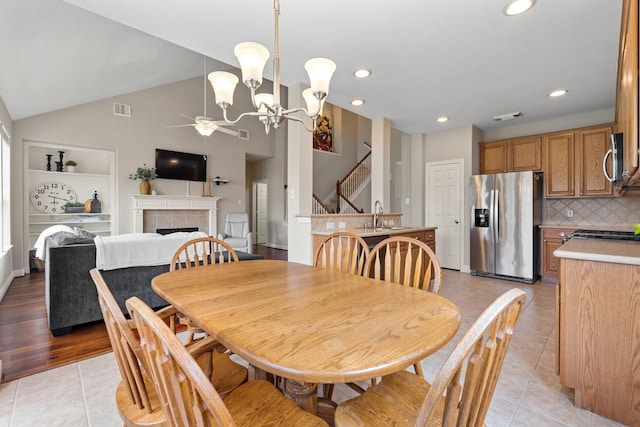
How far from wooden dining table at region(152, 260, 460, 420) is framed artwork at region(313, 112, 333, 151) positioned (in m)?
6.60

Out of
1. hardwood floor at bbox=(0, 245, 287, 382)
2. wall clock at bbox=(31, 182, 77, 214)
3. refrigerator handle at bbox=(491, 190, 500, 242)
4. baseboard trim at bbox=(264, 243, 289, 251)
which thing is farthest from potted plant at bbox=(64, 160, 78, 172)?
refrigerator handle at bbox=(491, 190, 500, 242)

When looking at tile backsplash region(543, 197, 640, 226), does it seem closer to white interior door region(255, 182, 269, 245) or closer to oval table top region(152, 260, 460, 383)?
oval table top region(152, 260, 460, 383)

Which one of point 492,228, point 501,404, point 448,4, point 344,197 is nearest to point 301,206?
point 448,4

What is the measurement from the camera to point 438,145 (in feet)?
17.4

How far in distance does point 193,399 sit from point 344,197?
7148 mm

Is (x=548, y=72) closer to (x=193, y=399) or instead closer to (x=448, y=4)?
(x=448, y=4)

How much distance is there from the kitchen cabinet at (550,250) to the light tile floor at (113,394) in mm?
2282

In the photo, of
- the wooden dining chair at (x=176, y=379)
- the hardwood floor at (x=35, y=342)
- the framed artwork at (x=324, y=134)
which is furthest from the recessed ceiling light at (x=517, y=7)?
the framed artwork at (x=324, y=134)

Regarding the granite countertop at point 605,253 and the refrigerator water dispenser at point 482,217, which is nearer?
the granite countertop at point 605,253

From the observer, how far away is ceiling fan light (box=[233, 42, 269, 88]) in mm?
1634

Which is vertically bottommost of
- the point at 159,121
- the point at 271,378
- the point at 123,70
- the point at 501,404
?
the point at 501,404

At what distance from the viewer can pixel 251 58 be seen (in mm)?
1648

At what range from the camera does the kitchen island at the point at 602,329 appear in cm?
146

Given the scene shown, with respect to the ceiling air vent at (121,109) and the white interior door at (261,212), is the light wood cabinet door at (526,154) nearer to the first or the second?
the white interior door at (261,212)
